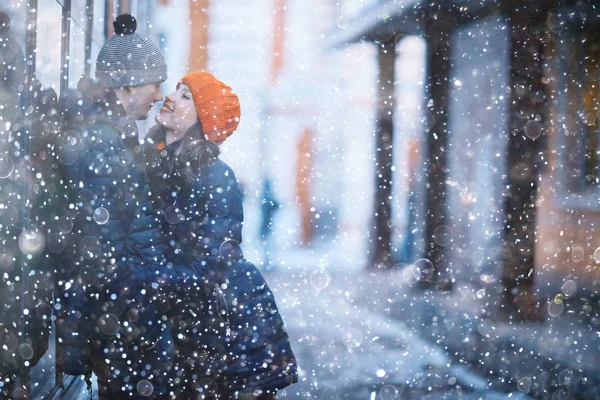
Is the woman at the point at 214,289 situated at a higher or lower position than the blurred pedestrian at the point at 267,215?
higher

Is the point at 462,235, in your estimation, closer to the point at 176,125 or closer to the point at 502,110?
the point at 502,110

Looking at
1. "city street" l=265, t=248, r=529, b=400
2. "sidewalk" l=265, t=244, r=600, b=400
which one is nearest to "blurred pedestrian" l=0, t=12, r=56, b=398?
"city street" l=265, t=248, r=529, b=400

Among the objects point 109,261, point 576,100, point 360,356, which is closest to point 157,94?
point 109,261

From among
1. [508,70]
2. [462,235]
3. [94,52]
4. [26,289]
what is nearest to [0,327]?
[26,289]

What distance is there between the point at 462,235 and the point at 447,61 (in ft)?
7.65

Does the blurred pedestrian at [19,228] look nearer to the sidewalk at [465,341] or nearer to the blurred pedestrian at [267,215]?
the sidewalk at [465,341]

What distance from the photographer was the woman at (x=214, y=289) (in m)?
2.71

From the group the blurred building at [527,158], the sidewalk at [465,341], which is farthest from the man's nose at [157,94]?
the blurred building at [527,158]

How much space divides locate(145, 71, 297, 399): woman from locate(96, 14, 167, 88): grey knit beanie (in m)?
0.31

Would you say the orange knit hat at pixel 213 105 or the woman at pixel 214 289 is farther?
the orange knit hat at pixel 213 105

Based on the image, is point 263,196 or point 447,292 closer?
A: point 447,292

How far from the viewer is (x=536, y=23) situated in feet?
19.3

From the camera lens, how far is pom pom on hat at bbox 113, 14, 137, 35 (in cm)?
286

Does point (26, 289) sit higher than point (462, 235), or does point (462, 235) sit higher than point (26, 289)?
point (26, 289)
